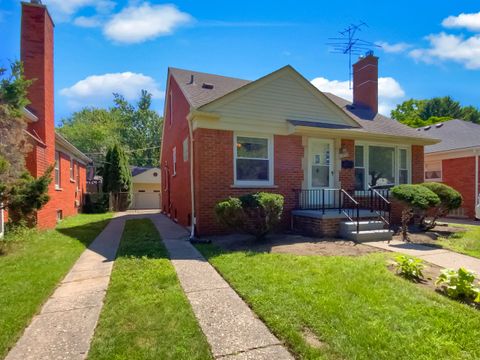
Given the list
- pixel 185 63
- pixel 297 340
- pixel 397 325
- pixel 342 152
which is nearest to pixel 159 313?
pixel 297 340

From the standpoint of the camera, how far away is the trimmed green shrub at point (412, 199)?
778cm

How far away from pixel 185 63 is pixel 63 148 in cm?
694

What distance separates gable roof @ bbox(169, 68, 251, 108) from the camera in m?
9.01

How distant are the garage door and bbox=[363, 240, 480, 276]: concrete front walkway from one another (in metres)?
23.0

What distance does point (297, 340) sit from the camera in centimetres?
273

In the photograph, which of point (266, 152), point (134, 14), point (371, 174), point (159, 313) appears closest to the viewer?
point (159, 313)

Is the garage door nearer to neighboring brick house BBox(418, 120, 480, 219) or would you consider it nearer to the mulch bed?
the mulch bed

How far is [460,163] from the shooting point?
13.8 m

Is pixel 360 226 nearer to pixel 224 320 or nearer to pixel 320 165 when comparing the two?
pixel 320 165

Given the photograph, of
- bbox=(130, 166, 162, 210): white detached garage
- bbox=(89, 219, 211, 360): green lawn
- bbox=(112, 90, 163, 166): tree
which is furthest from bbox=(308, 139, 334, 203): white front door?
bbox=(112, 90, 163, 166): tree

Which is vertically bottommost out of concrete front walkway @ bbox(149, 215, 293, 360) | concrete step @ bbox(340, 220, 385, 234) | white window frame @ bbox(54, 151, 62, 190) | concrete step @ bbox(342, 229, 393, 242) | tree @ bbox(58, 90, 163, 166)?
concrete front walkway @ bbox(149, 215, 293, 360)

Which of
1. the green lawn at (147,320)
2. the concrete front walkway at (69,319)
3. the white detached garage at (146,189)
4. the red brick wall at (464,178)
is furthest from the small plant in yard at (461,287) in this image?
the white detached garage at (146,189)

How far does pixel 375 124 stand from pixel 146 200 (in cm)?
2143

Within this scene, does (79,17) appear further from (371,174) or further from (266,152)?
(371,174)
